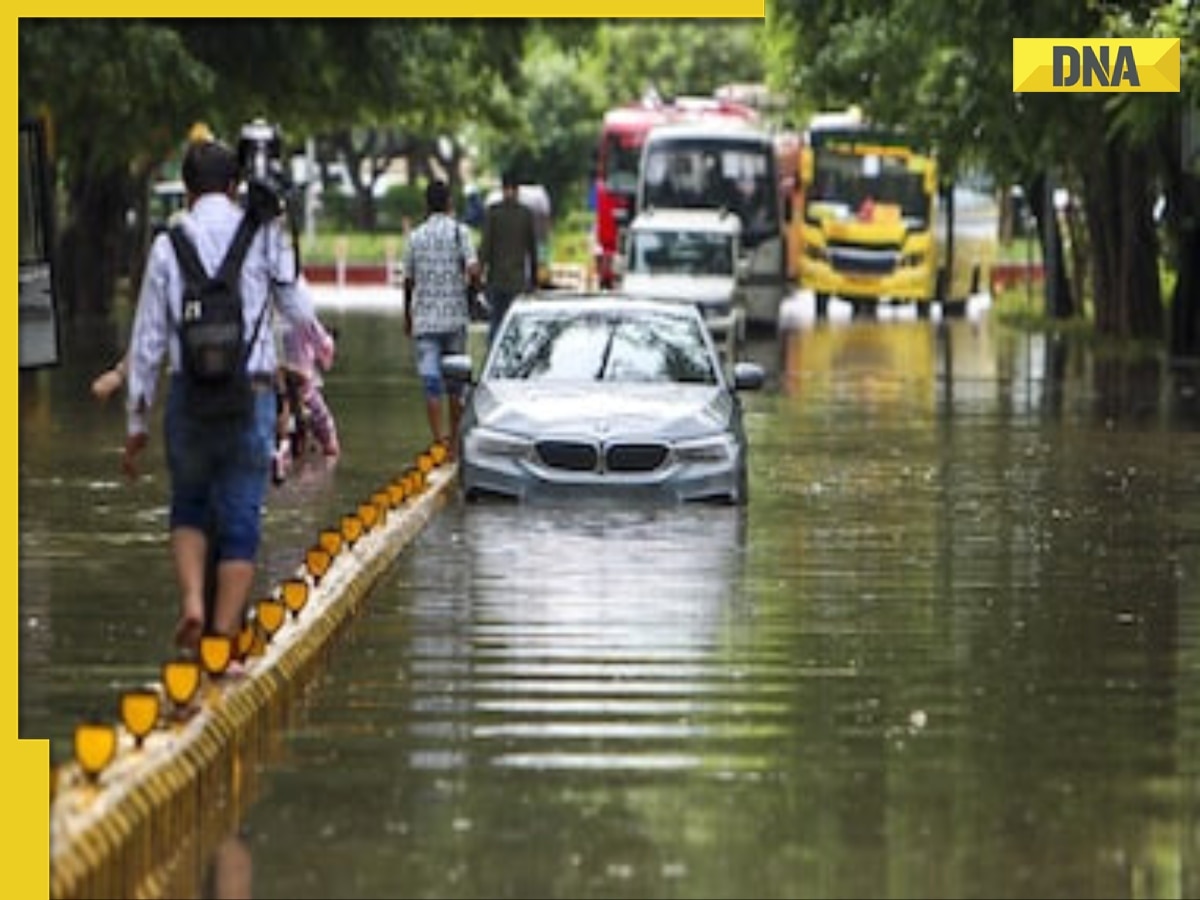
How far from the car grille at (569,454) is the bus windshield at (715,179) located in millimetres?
36078

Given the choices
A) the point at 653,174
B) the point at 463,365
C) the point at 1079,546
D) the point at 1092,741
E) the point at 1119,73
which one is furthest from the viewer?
the point at 653,174

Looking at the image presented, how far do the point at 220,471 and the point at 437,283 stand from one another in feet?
38.0

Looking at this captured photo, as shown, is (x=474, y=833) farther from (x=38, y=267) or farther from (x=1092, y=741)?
(x=38, y=267)

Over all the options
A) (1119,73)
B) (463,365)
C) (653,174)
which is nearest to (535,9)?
(463,365)

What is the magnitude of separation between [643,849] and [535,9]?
31.3 feet

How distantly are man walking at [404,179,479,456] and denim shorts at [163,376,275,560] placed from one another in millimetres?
11290

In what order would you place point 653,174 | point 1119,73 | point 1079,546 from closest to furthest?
point 1079,546
point 1119,73
point 653,174

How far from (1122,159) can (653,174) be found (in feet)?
45.8

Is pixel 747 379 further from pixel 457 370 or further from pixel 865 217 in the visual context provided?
pixel 865 217

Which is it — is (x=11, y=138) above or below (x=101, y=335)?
above

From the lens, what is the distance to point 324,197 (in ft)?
340

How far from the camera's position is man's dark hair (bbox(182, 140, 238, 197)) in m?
12.6

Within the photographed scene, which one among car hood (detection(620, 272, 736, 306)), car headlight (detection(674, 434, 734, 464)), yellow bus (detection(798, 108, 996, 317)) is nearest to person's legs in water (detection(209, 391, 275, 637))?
car headlight (detection(674, 434, 734, 464))

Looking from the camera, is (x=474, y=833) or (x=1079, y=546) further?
(x=1079, y=546)
